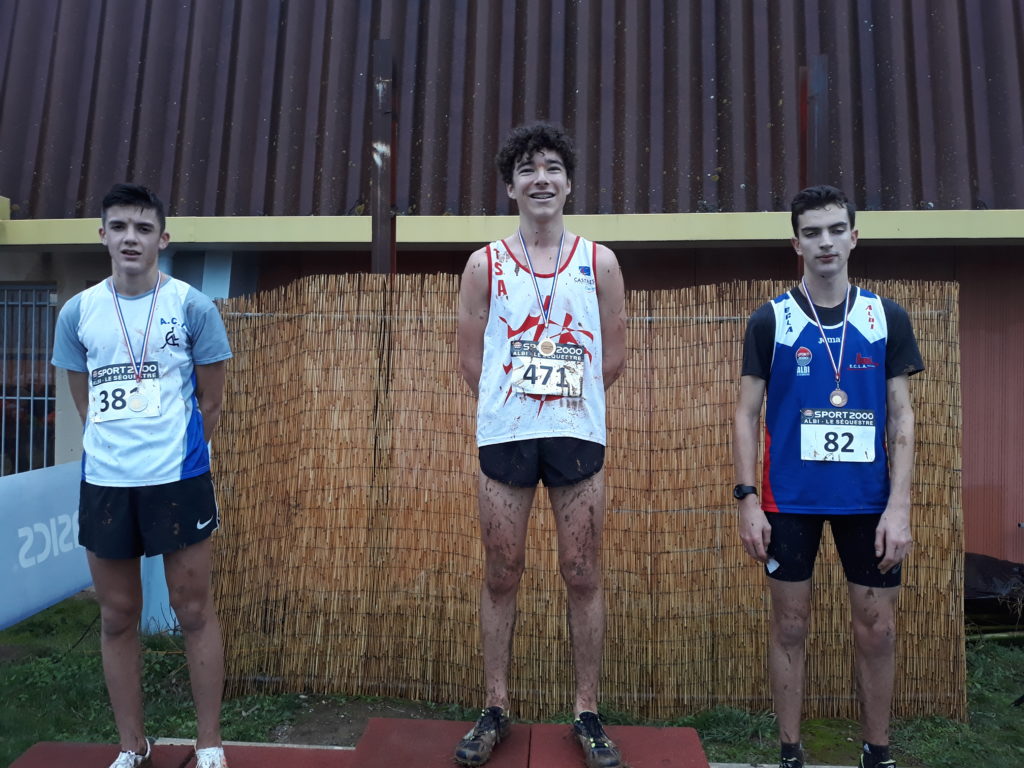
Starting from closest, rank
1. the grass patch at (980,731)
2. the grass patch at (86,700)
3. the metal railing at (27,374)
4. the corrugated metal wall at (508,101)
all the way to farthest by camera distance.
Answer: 1. the grass patch at (980,731)
2. the grass patch at (86,700)
3. the corrugated metal wall at (508,101)
4. the metal railing at (27,374)

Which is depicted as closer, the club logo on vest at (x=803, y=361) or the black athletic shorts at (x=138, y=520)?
the black athletic shorts at (x=138, y=520)

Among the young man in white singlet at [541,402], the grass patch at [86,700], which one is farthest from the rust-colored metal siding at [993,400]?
the grass patch at [86,700]

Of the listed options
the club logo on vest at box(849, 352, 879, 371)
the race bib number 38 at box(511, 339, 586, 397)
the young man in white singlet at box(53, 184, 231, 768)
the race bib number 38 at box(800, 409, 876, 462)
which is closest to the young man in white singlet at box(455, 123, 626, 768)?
the race bib number 38 at box(511, 339, 586, 397)

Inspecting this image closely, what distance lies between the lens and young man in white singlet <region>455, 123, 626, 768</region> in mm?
2643

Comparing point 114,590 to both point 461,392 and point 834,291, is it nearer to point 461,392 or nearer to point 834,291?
point 461,392

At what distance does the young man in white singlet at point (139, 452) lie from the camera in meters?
2.65

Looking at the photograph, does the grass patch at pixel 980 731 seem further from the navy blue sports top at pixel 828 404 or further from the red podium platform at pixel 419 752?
the navy blue sports top at pixel 828 404

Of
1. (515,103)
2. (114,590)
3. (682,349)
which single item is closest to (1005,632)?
(682,349)

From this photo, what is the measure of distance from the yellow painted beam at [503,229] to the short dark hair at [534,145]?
6.97 feet

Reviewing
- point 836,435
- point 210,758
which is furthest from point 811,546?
point 210,758

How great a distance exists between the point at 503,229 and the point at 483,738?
10.2 ft

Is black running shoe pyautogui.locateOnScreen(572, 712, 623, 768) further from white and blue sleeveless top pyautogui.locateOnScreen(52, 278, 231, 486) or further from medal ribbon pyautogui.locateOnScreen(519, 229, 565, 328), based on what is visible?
white and blue sleeveless top pyautogui.locateOnScreen(52, 278, 231, 486)

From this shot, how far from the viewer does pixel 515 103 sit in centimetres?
546

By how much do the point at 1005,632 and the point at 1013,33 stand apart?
3770 millimetres
